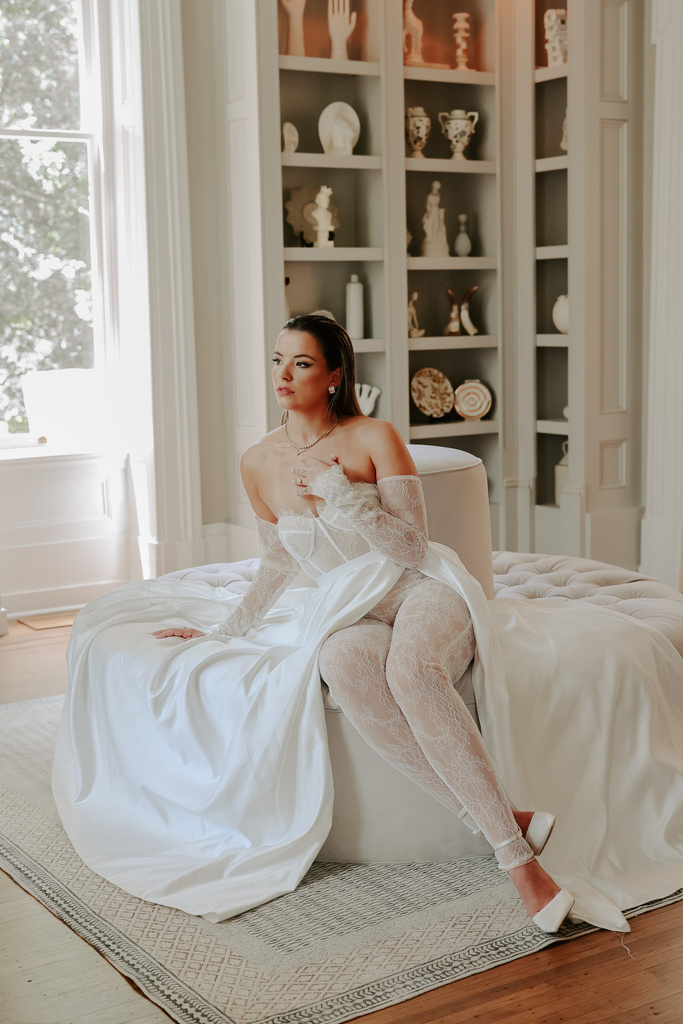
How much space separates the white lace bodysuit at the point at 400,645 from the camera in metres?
2.38

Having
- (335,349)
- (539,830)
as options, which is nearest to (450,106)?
(335,349)

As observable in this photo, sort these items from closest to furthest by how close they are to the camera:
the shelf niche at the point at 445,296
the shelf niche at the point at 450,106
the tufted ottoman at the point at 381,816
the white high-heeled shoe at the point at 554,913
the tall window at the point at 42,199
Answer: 1. the white high-heeled shoe at the point at 554,913
2. the tufted ottoman at the point at 381,816
3. the tall window at the point at 42,199
4. the shelf niche at the point at 450,106
5. the shelf niche at the point at 445,296

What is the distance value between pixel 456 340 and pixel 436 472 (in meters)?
2.74

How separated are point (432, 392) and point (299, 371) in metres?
3.07

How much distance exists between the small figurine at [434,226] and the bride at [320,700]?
3037 millimetres

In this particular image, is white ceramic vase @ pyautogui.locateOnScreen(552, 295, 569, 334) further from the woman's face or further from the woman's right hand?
the woman's right hand

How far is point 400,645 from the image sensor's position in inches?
99.3

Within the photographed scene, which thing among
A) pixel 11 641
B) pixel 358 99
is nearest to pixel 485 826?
pixel 11 641

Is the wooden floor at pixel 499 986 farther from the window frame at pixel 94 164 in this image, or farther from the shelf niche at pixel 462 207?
the shelf niche at pixel 462 207

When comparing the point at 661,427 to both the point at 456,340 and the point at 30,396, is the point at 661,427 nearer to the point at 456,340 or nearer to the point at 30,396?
the point at 456,340

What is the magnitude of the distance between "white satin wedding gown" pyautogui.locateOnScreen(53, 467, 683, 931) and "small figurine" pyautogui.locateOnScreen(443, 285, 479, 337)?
316 cm

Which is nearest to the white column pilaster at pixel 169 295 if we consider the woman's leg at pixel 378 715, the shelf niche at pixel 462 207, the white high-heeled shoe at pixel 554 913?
the shelf niche at pixel 462 207

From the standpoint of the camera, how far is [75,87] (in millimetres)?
5465

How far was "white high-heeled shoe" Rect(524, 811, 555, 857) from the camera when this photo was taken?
2330 millimetres
